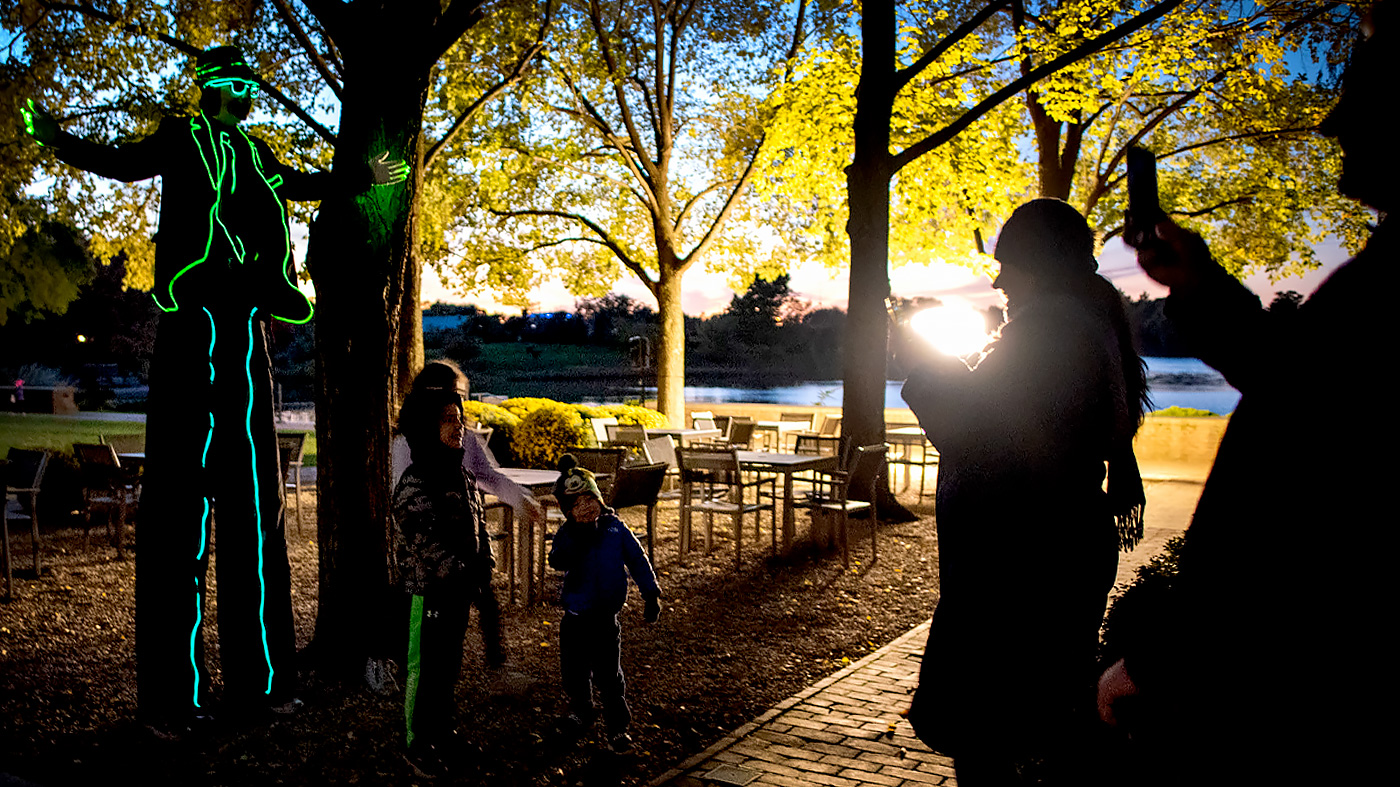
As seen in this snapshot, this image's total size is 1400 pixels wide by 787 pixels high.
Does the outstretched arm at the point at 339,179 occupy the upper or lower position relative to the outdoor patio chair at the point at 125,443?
upper

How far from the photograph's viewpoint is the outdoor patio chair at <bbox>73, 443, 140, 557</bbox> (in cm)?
953

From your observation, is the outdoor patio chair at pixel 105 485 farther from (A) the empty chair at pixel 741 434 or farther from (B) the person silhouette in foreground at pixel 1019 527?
(B) the person silhouette in foreground at pixel 1019 527

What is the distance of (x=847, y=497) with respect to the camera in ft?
34.8

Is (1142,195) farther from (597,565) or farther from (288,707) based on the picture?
(288,707)

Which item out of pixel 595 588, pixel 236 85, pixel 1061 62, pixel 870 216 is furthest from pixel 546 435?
pixel 595 588

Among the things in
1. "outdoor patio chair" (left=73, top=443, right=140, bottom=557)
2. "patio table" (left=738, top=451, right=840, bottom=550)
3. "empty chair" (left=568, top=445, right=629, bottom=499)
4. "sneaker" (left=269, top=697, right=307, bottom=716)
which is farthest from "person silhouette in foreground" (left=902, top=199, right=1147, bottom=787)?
"outdoor patio chair" (left=73, top=443, right=140, bottom=557)

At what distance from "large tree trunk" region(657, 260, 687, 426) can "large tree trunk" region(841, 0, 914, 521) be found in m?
9.40

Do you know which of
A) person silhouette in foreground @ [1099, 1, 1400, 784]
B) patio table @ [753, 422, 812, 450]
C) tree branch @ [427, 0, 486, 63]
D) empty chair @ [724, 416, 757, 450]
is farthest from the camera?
patio table @ [753, 422, 812, 450]

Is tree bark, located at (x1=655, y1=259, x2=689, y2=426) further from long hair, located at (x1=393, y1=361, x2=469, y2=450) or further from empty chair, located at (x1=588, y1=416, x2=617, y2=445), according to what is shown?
long hair, located at (x1=393, y1=361, x2=469, y2=450)

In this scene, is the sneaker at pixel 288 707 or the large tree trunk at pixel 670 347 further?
the large tree trunk at pixel 670 347

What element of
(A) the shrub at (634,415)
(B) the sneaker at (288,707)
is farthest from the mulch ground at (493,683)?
(A) the shrub at (634,415)

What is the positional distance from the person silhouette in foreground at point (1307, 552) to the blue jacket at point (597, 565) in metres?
3.45

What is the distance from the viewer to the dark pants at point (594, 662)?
4.62m

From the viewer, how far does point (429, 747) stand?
4.32 meters
